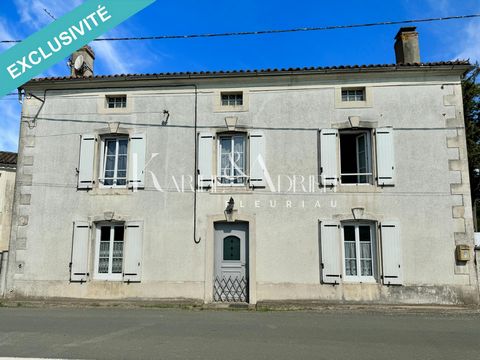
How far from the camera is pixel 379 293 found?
9.35 meters

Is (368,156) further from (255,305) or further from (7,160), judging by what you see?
(7,160)

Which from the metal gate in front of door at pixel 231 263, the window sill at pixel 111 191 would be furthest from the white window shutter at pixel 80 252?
the metal gate in front of door at pixel 231 263

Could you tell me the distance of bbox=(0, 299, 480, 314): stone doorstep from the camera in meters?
8.89

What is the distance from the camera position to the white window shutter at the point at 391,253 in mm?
9328

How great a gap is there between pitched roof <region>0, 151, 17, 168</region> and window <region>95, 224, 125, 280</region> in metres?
9.16

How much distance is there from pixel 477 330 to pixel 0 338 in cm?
761

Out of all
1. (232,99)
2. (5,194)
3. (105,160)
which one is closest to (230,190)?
(232,99)

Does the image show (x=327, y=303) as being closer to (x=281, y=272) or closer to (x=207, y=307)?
(x=281, y=272)

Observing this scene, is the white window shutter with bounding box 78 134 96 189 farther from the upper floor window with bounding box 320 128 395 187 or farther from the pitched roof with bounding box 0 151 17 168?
the pitched roof with bounding box 0 151 17 168

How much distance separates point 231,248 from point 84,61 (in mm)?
7117

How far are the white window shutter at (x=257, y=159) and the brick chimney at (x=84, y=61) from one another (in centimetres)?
563

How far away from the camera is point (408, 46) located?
10.8 metres

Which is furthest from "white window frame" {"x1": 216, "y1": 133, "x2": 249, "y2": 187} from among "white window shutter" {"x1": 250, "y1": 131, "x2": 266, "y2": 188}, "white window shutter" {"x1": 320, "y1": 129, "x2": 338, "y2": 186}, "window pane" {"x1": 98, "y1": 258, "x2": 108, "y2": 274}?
"window pane" {"x1": 98, "y1": 258, "x2": 108, "y2": 274}

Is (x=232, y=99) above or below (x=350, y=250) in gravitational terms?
above
